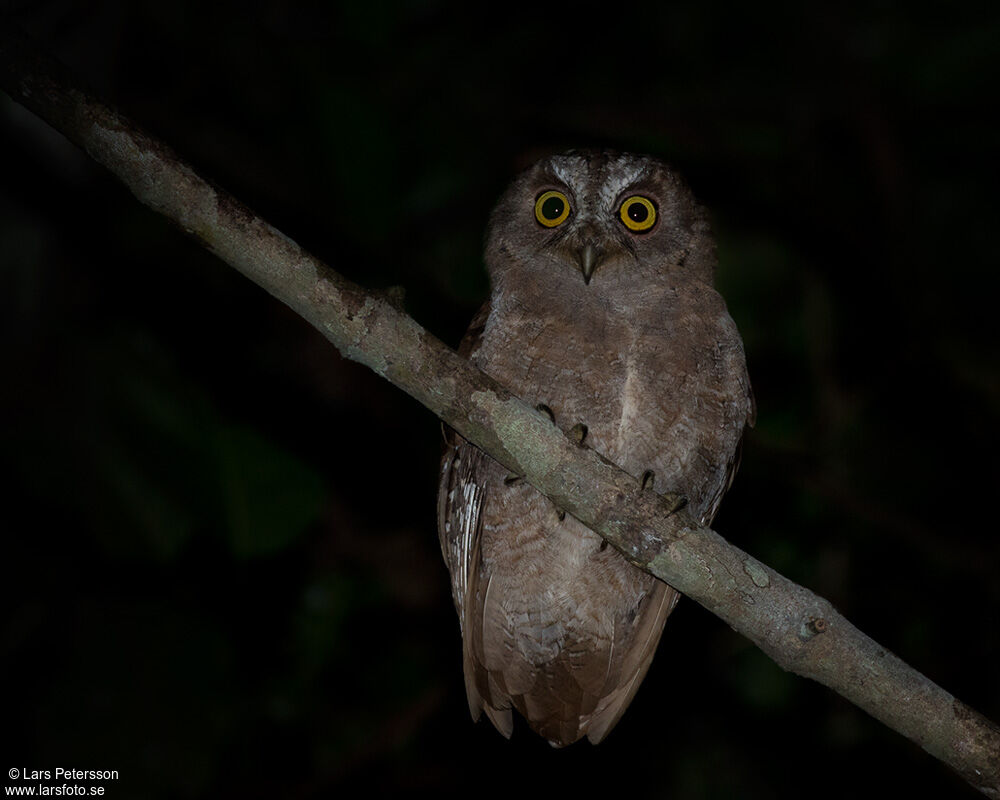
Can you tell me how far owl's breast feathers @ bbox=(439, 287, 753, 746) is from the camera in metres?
2.88

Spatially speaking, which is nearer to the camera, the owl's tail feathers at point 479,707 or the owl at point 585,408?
the owl at point 585,408

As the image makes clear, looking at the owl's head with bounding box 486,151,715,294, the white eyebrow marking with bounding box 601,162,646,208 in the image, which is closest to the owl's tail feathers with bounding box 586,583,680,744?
the owl's head with bounding box 486,151,715,294

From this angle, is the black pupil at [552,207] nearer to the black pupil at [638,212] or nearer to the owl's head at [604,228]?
the owl's head at [604,228]

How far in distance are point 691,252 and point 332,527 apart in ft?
8.99

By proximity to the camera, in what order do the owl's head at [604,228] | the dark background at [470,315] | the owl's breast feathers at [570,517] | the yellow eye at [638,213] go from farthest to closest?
1. the dark background at [470,315]
2. the yellow eye at [638,213]
3. the owl's head at [604,228]
4. the owl's breast feathers at [570,517]

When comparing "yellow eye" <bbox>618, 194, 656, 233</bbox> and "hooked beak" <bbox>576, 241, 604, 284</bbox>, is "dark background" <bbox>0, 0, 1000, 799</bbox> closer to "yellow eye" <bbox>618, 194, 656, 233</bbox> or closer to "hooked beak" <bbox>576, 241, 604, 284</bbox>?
"yellow eye" <bbox>618, 194, 656, 233</bbox>

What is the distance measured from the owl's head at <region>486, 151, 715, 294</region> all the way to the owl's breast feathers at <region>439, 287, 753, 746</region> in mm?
150

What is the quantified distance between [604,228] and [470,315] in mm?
1382

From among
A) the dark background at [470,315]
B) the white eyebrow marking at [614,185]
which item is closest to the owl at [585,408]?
the white eyebrow marking at [614,185]

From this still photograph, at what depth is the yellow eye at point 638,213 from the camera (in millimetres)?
3217

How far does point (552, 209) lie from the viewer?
10.8ft

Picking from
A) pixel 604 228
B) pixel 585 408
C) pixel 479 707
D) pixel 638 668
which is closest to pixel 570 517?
pixel 585 408

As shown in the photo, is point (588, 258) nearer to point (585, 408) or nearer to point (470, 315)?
point (585, 408)

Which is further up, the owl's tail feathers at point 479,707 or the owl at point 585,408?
the owl at point 585,408
